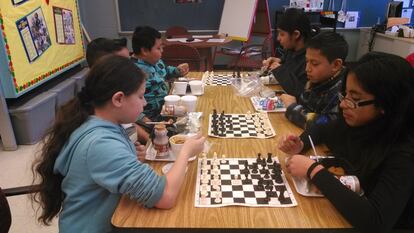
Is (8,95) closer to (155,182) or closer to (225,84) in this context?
(225,84)

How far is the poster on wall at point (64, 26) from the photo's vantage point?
4.01 m

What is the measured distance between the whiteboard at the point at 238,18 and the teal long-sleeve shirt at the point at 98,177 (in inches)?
179

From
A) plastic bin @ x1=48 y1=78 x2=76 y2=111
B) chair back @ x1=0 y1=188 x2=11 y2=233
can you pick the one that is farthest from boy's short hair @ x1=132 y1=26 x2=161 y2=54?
plastic bin @ x1=48 y1=78 x2=76 y2=111

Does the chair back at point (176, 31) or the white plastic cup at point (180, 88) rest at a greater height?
the chair back at point (176, 31)

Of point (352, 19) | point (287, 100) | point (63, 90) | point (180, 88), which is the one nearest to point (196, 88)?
point (180, 88)

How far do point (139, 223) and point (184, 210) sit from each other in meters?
0.15

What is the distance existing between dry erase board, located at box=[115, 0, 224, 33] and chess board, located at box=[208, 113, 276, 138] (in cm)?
434

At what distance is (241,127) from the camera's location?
65.7 inches

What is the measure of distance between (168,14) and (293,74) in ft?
13.2

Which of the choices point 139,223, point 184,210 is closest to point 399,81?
point 184,210

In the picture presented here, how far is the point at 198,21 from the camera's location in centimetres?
581

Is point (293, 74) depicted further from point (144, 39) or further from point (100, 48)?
point (100, 48)

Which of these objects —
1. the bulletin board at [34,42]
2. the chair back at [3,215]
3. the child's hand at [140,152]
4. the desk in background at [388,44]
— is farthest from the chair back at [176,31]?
the chair back at [3,215]

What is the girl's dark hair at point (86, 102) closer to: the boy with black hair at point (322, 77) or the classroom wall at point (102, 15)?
the boy with black hair at point (322, 77)
